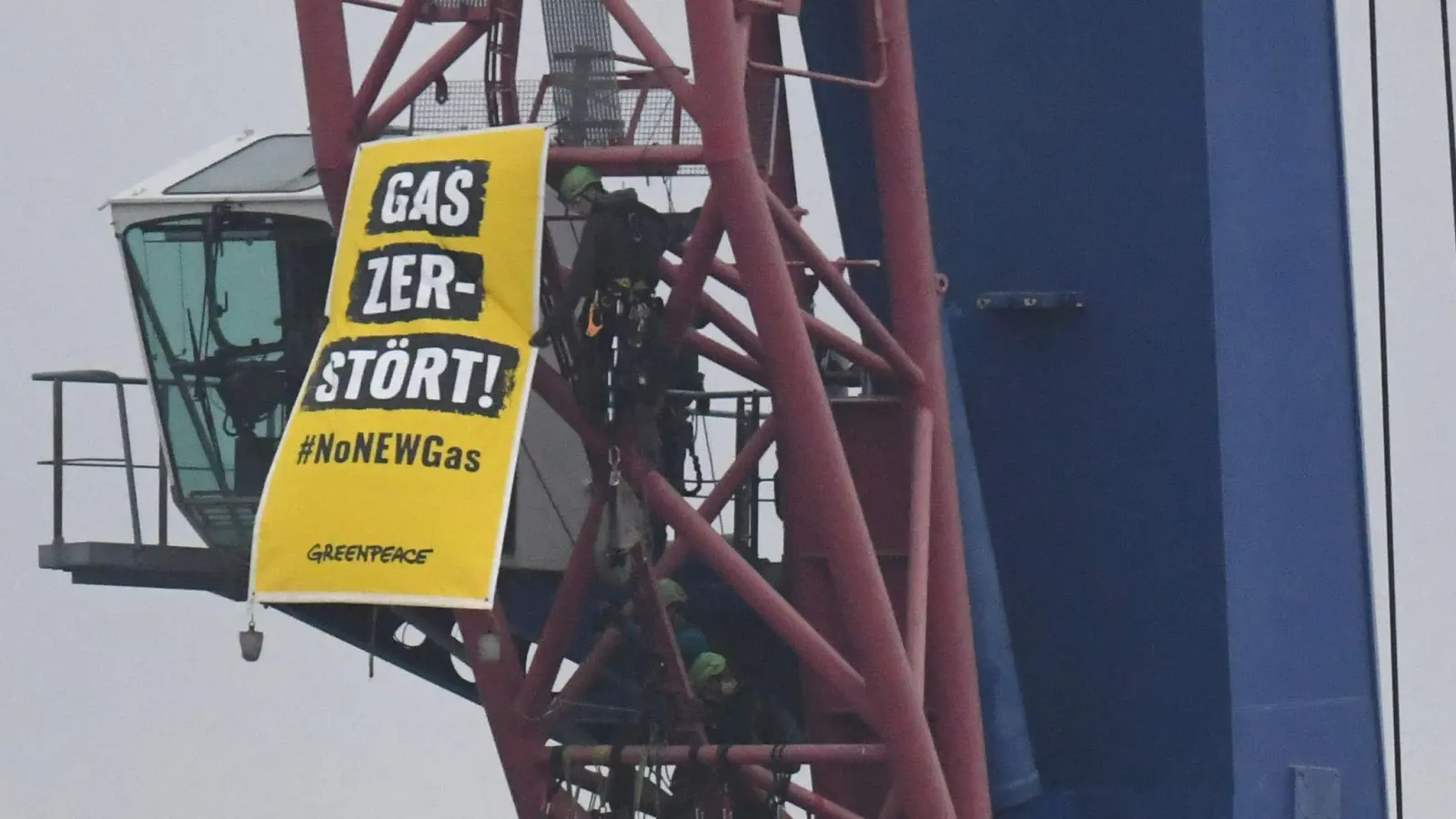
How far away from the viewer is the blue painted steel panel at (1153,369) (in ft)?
57.9

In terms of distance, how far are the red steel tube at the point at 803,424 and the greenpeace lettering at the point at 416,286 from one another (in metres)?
1.59

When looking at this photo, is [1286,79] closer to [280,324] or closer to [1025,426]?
[1025,426]

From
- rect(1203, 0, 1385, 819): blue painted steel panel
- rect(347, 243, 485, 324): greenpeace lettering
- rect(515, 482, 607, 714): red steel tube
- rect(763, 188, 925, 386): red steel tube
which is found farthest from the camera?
rect(1203, 0, 1385, 819): blue painted steel panel

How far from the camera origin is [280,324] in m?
20.1

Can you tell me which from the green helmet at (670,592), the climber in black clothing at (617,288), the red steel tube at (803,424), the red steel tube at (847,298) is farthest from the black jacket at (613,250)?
the green helmet at (670,592)

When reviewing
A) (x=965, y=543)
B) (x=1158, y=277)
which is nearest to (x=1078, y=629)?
(x=965, y=543)

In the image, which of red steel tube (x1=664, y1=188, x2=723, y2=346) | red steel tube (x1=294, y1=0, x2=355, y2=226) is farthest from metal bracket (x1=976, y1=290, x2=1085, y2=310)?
red steel tube (x1=294, y1=0, x2=355, y2=226)

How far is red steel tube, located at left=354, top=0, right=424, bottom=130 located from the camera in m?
15.7

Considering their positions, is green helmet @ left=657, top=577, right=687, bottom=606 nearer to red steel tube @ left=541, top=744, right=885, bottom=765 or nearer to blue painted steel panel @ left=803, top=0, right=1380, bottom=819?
red steel tube @ left=541, top=744, right=885, bottom=765

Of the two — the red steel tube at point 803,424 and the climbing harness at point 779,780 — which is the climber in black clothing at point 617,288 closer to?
the red steel tube at point 803,424

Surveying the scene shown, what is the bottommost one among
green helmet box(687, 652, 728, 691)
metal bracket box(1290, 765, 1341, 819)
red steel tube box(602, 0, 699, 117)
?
metal bracket box(1290, 765, 1341, 819)

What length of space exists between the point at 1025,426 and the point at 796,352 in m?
3.47

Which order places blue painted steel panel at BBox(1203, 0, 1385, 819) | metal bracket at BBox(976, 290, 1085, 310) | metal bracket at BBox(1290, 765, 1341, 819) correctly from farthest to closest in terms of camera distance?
metal bracket at BBox(1290, 765, 1341, 819) < metal bracket at BBox(976, 290, 1085, 310) < blue painted steel panel at BBox(1203, 0, 1385, 819)

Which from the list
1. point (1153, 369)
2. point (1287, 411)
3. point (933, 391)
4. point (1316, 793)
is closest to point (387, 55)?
point (933, 391)
